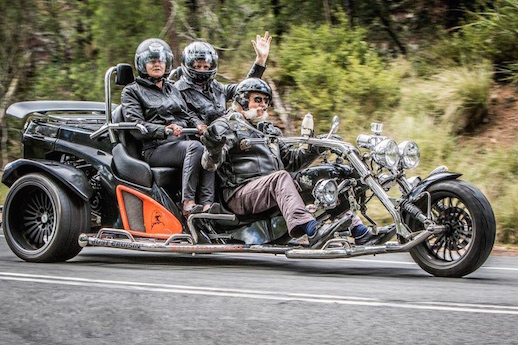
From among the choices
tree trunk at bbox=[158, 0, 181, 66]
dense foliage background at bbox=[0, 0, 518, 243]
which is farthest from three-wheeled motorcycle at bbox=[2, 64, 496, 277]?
tree trunk at bbox=[158, 0, 181, 66]

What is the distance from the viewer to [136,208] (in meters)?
8.43

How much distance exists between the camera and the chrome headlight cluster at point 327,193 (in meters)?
7.51

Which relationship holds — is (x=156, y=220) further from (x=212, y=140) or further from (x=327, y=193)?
(x=327, y=193)

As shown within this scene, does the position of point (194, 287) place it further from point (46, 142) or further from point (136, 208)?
point (46, 142)

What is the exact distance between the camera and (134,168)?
8.40 meters

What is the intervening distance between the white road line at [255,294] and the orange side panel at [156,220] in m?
1.18

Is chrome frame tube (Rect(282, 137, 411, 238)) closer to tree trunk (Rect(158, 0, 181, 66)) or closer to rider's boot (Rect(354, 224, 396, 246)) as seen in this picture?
rider's boot (Rect(354, 224, 396, 246))

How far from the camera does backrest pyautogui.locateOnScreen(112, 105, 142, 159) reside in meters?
8.59

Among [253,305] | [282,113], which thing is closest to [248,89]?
[253,305]

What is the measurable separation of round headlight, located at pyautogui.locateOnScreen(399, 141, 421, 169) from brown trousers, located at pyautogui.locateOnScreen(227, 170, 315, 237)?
0.86 meters

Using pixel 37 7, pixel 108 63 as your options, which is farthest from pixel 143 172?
pixel 37 7

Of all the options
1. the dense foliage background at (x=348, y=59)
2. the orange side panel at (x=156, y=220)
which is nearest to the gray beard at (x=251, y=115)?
the orange side panel at (x=156, y=220)

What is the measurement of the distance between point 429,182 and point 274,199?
1.37m

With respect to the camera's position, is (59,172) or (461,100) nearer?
(59,172)
